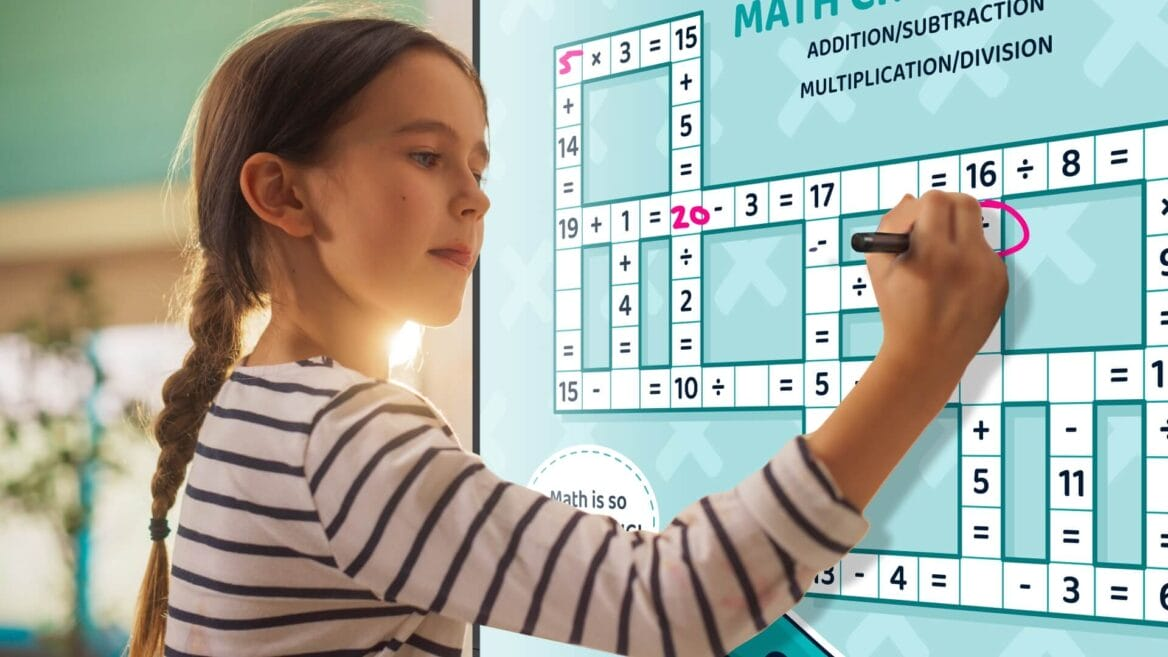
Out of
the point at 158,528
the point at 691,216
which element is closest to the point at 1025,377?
Result: the point at 691,216

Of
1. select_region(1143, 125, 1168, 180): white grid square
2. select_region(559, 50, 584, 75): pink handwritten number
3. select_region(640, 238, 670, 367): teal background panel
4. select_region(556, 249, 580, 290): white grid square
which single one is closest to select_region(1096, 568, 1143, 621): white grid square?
select_region(1143, 125, 1168, 180): white grid square

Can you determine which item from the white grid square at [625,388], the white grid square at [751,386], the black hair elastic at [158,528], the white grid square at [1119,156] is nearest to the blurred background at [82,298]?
the black hair elastic at [158,528]

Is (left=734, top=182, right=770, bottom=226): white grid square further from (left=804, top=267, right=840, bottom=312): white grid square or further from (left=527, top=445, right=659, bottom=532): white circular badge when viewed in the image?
(left=527, top=445, right=659, bottom=532): white circular badge

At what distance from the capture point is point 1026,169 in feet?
2.06

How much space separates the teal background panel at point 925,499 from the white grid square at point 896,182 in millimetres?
132

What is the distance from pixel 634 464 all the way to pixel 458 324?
238 mm

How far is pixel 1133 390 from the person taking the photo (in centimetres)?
58

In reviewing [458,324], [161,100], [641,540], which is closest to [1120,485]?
[641,540]

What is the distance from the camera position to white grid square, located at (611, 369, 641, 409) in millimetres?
810

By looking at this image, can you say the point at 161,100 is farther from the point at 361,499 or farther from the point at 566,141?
the point at 361,499

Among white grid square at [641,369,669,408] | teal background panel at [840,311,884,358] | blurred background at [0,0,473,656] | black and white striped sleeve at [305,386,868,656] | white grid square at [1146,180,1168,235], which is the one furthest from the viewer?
blurred background at [0,0,473,656]

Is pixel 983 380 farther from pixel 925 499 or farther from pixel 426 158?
pixel 426 158

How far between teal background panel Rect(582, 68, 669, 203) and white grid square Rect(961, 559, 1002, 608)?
33cm

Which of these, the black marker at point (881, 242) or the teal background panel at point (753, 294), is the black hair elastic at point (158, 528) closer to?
the teal background panel at point (753, 294)
